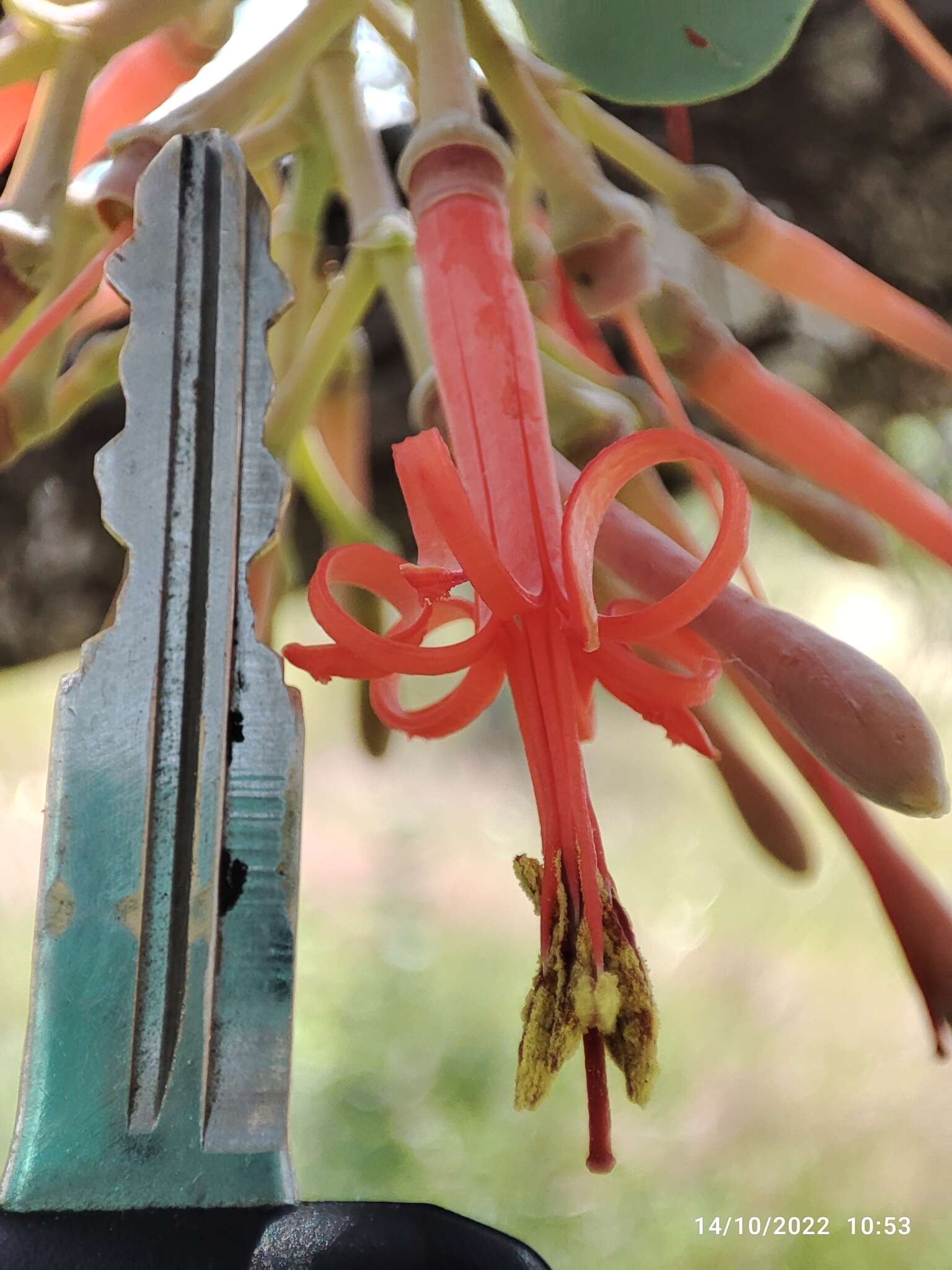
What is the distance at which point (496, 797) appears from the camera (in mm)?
404

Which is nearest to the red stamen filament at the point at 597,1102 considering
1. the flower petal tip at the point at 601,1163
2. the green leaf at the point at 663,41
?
Answer: the flower petal tip at the point at 601,1163

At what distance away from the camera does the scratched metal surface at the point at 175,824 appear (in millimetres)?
129

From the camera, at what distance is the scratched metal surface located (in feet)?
0.42

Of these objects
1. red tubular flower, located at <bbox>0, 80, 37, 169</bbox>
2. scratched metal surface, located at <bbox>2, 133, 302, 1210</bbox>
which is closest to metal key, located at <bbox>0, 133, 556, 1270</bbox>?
scratched metal surface, located at <bbox>2, 133, 302, 1210</bbox>

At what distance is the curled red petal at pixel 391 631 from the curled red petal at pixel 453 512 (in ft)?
0.04

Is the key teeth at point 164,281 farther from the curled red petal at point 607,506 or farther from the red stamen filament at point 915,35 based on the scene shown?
the red stamen filament at point 915,35

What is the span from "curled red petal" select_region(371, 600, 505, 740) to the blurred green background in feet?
0.43

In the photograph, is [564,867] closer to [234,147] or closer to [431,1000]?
[234,147]

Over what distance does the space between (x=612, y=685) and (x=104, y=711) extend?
71 millimetres

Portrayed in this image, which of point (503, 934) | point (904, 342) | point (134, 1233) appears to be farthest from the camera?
point (503, 934)

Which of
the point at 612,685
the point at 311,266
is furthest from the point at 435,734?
the point at 311,266

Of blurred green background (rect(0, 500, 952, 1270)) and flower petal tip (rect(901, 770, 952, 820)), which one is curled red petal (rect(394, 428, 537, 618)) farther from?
blurred green background (rect(0, 500, 952, 1270))

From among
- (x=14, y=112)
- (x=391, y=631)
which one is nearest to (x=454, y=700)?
(x=391, y=631)

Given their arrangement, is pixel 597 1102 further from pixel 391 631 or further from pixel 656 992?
pixel 656 992
